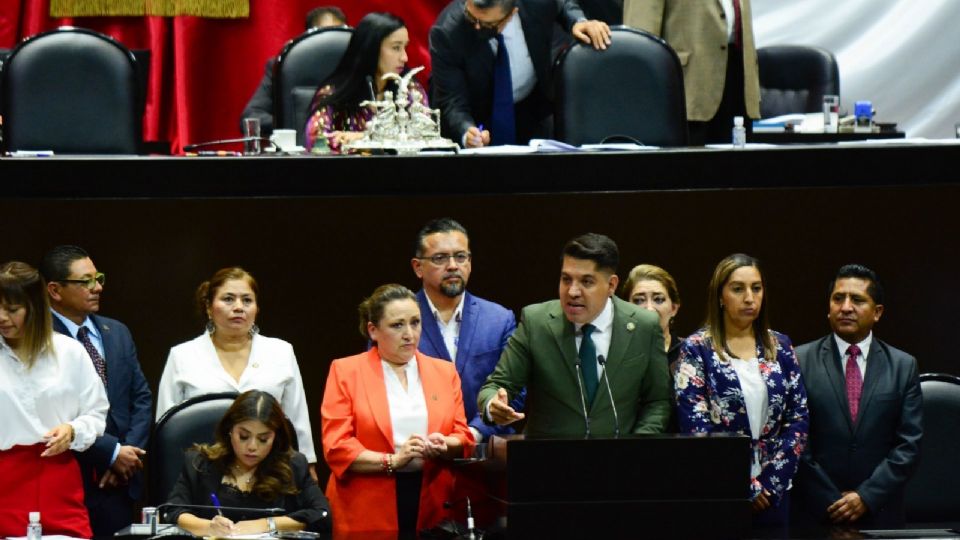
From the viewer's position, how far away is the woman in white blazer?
5.30 metres

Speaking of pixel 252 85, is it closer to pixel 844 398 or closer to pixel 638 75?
pixel 638 75

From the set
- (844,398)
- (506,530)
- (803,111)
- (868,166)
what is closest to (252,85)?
(803,111)

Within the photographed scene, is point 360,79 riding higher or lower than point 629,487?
higher

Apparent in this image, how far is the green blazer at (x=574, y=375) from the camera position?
4.88 metres

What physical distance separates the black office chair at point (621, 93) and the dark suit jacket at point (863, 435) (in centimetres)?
146

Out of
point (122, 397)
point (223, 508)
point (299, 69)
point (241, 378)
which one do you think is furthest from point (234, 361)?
point (299, 69)

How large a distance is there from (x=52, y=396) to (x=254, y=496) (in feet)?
2.43

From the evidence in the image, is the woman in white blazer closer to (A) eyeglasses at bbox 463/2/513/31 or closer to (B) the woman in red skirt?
(B) the woman in red skirt

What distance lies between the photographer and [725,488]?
4.20 meters

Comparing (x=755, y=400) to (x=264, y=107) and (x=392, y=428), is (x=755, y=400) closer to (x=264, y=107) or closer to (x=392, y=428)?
(x=392, y=428)

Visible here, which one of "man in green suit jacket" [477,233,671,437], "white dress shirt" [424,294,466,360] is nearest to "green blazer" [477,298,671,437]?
"man in green suit jacket" [477,233,671,437]

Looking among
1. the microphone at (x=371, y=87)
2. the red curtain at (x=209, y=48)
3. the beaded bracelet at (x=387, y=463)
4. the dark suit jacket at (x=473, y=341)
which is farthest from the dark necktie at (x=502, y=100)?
the red curtain at (x=209, y=48)

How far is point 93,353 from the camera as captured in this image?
17.5 feet

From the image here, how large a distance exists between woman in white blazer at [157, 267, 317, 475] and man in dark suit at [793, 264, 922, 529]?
5.16 ft
